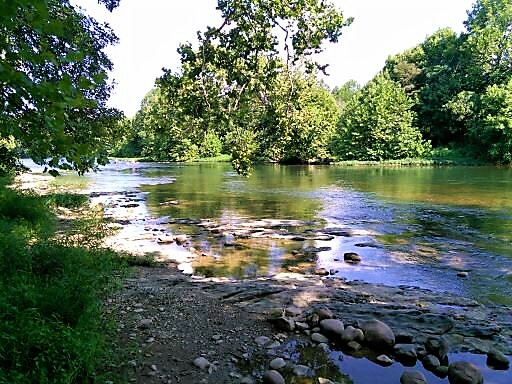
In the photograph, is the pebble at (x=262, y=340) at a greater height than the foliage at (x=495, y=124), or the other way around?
the foliage at (x=495, y=124)

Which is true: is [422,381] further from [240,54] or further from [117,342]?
[240,54]

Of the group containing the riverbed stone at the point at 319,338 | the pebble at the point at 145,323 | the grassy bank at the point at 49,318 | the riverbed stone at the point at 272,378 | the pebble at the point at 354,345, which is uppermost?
the grassy bank at the point at 49,318

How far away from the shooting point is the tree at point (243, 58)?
10655mm

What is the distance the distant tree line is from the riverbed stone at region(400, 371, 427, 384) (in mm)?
Result: 7944

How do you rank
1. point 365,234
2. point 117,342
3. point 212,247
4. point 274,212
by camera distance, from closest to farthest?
1. point 117,342
2. point 212,247
3. point 365,234
4. point 274,212

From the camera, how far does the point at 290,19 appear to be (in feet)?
35.6

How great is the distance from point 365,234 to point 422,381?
10549mm

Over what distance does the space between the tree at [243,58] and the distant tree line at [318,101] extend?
3 centimetres

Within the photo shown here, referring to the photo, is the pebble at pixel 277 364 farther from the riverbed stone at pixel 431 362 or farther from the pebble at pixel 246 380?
the riverbed stone at pixel 431 362

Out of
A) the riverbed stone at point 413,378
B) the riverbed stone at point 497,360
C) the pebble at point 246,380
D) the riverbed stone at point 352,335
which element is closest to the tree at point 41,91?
the pebble at point 246,380

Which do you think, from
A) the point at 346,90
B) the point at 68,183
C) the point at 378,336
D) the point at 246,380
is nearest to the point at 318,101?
the point at 68,183

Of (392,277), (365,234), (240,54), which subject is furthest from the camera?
(365,234)

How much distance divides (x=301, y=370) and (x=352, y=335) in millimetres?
1277

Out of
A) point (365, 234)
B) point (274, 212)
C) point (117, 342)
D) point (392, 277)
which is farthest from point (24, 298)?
point (274, 212)
